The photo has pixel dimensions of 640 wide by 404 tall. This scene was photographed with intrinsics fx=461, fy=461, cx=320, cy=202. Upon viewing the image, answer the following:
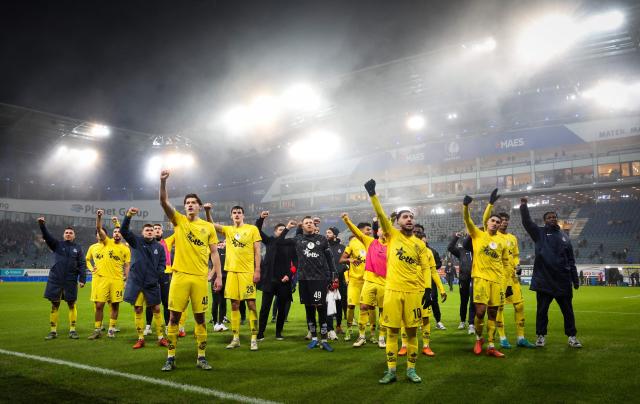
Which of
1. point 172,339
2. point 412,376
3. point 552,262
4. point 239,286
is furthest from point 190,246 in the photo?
point 552,262

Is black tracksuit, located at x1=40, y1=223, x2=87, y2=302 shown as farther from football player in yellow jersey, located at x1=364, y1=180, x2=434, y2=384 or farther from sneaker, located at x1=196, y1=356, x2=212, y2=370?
football player in yellow jersey, located at x1=364, y1=180, x2=434, y2=384

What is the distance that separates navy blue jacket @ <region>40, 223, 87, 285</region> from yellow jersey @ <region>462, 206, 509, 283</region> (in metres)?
7.71

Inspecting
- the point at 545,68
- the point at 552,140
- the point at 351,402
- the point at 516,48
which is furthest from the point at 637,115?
the point at 351,402

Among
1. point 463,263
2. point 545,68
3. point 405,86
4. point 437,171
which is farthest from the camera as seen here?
point 437,171

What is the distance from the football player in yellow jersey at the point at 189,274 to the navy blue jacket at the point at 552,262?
5.41m

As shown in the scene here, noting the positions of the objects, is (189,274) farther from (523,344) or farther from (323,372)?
(523,344)

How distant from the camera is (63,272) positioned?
9.62m

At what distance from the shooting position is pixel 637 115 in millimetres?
39844

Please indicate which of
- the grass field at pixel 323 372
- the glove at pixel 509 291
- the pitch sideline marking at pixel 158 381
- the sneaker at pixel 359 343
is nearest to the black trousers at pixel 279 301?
the grass field at pixel 323 372

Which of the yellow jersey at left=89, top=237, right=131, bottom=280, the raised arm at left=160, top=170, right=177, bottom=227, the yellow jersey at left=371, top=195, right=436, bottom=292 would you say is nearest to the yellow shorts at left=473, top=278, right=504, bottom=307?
the yellow jersey at left=371, top=195, right=436, bottom=292

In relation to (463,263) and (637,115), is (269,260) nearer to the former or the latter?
(463,263)

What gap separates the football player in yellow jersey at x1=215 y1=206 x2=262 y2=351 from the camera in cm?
794

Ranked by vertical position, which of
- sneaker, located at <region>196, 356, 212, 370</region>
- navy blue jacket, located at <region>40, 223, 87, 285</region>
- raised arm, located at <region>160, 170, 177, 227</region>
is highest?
raised arm, located at <region>160, 170, 177, 227</region>

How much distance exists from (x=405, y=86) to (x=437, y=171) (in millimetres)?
16334
